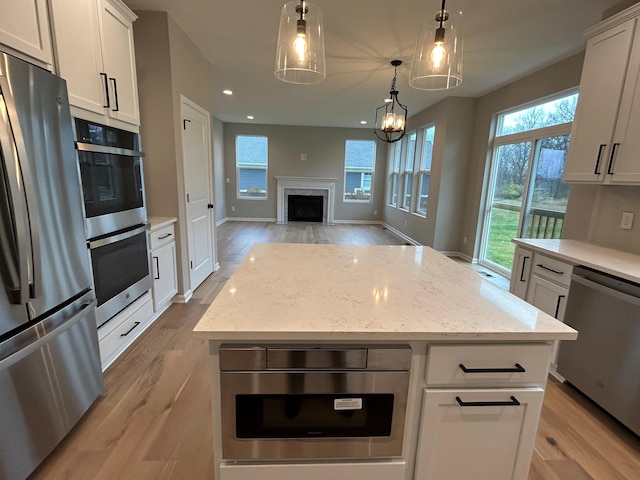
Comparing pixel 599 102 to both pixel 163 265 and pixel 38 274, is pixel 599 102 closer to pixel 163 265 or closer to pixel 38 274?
pixel 38 274

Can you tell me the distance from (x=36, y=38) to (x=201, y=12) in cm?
168

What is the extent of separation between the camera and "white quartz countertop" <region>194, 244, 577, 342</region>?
94cm

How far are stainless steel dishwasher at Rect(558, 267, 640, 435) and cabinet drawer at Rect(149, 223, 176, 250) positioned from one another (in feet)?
10.4

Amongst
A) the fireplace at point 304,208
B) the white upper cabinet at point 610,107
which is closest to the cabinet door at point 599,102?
the white upper cabinet at point 610,107

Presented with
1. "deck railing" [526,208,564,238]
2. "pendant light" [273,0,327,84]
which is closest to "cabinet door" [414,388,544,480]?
"pendant light" [273,0,327,84]

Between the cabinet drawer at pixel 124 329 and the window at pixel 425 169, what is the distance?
511cm

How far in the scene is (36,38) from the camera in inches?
56.5

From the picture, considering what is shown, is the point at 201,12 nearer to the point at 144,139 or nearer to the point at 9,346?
the point at 144,139

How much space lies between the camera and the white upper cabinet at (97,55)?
164cm

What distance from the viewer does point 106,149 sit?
6.38 feet

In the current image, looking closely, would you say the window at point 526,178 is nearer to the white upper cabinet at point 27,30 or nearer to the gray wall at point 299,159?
the gray wall at point 299,159

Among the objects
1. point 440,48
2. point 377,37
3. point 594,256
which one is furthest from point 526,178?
point 440,48

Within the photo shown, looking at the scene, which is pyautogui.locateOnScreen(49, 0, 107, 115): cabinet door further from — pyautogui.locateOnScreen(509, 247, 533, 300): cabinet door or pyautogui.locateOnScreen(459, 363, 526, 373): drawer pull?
pyautogui.locateOnScreen(509, 247, 533, 300): cabinet door

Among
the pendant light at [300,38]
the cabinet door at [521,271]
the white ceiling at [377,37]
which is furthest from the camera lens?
the white ceiling at [377,37]
